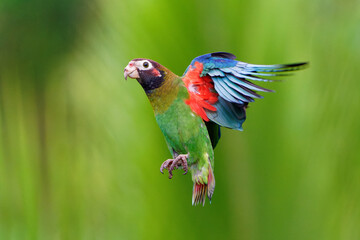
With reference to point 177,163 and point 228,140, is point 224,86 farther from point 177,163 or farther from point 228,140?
point 228,140

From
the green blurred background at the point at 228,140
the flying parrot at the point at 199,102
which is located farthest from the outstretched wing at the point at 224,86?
the green blurred background at the point at 228,140

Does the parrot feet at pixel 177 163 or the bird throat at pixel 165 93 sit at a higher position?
the bird throat at pixel 165 93

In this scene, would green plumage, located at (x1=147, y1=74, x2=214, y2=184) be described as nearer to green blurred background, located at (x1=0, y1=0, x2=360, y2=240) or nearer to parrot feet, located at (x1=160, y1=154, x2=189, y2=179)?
parrot feet, located at (x1=160, y1=154, x2=189, y2=179)

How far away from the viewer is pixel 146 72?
2.27 feet

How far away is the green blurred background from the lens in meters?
1.07

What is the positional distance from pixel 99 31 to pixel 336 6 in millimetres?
678

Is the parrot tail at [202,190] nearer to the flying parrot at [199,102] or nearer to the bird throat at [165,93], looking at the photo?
the flying parrot at [199,102]

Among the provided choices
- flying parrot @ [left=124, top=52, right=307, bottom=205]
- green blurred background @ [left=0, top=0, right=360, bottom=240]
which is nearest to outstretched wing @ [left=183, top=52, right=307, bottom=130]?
flying parrot @ [left=124, top=52, right=307, bottom=205]

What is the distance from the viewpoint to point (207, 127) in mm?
743

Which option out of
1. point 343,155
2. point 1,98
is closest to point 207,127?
point 343,155

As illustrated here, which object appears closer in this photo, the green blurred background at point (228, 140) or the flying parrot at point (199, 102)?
the flying parrot at point (199, 102)

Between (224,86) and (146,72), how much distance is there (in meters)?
0.12

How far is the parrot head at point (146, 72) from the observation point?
0.67 meters

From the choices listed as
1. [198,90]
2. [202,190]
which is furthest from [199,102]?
[202,190]
